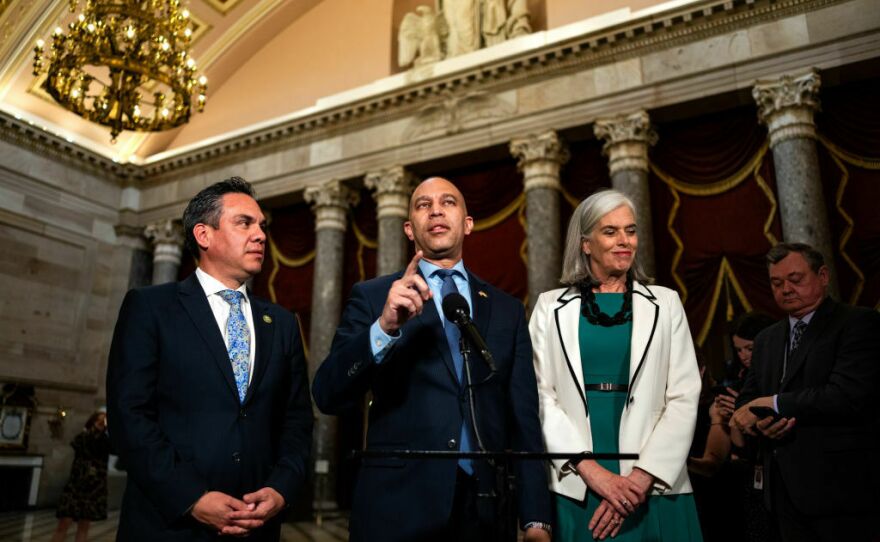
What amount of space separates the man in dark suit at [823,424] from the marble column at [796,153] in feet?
15.9

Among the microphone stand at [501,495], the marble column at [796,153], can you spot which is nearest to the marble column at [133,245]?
A: the marble column at [796,153]

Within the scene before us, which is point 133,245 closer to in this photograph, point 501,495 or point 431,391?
point 431,391

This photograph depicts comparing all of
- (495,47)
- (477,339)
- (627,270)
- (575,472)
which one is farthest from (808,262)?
(495,47)

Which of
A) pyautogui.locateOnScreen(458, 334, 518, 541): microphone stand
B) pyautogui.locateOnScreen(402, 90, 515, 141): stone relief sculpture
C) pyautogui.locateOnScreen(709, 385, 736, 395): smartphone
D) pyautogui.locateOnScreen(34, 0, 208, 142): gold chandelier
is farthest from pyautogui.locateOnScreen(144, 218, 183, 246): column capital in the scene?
pyautogui.locateOnScreen(458, 334, 518, 541): microphone stand

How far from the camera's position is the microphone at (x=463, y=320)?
1674mm

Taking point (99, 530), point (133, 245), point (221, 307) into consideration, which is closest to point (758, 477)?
Answer: point (221, 307)

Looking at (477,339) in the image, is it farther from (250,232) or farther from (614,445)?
(250,232)

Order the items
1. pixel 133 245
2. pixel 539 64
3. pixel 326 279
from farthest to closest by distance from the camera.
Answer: pixel 133 245 < pixel 326 279 < pixel 539 64

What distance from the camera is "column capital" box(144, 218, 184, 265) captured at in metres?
12.9

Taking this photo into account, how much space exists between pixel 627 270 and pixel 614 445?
68cm

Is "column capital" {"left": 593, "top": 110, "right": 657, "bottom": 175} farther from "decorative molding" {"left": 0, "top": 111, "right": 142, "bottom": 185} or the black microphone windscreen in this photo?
"decorative molding" {"left": 0, "top": 111, "right": 142, "bottom": 185}

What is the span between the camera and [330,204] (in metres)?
11.2

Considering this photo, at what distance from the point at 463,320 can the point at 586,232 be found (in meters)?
1.03

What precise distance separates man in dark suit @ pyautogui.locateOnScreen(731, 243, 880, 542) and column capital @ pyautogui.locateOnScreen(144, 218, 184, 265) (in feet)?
39.2
